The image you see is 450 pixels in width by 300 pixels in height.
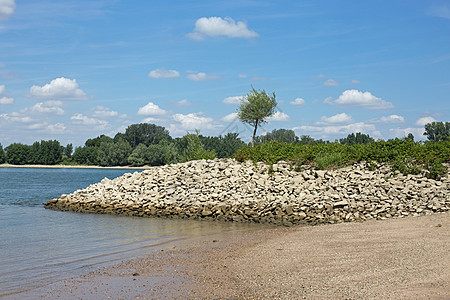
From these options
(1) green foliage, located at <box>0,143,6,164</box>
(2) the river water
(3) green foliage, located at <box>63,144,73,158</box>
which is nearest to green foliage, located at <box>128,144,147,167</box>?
(3) green foliage, located at <box>63,144,73,158</box>

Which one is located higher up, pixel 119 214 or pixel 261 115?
pixel 261 115

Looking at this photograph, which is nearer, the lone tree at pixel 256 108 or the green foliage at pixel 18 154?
the lone tree at pixel 256 108

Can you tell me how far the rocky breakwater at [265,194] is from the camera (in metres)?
17.0

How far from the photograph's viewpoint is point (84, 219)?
20109 mm

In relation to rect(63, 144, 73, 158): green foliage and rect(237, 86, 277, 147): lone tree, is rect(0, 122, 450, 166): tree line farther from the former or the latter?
rect(237, 86, 277, 147): lone tree

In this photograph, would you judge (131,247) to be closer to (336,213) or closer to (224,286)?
(224,286)

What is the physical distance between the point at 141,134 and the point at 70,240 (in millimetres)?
132560

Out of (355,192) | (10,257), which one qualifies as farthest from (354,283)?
(355,192)

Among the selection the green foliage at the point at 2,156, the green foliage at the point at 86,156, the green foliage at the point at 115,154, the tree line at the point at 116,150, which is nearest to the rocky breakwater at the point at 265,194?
the tree line at the point at 116,150

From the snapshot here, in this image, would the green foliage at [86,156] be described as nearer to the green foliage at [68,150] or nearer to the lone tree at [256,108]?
the green foliage at [68,150]

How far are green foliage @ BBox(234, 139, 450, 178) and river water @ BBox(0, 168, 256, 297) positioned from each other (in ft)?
24.9

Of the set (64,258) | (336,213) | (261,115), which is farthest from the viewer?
(261,115)

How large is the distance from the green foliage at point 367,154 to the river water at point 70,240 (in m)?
7.59

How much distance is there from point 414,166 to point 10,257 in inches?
697
